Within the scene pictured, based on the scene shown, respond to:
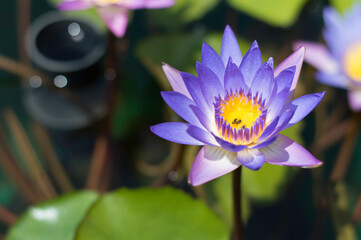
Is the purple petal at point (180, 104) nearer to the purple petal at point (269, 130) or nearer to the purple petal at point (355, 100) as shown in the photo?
the purple petal at point (269, 130)

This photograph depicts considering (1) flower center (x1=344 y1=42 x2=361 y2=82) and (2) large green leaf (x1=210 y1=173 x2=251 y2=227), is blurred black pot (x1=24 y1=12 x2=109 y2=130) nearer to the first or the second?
(2) large green leaf (x1=210 y1=173 x2=251 y2=227)

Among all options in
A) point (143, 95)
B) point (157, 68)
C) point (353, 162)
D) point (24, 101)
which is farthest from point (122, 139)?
point (353, 162)

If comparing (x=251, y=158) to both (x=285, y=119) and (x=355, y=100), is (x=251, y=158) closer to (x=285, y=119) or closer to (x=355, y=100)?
(x=285, y=119)

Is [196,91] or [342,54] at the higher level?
[196,91]

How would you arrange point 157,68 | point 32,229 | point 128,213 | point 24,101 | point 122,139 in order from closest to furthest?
point 128,213, point 32,229, point 157,68, point 122,139, point 24,101

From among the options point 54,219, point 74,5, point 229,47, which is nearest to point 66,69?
point 74,5

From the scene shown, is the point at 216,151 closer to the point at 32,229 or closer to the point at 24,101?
the point at 32,229
